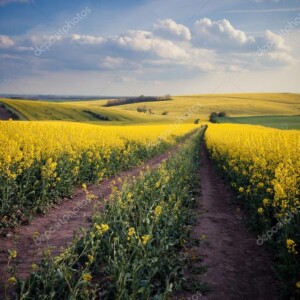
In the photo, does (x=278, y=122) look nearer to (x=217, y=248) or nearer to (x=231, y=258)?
(x=217, y=248)

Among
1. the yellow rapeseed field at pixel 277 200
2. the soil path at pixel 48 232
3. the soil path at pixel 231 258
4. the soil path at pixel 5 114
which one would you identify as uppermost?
the soil path at pixel 5 114

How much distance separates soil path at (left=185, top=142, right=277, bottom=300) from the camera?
5.09m

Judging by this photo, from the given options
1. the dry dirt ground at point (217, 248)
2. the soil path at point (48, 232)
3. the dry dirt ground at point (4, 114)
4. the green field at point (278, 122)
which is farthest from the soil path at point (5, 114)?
the dry dirt ground at point (217, 248)

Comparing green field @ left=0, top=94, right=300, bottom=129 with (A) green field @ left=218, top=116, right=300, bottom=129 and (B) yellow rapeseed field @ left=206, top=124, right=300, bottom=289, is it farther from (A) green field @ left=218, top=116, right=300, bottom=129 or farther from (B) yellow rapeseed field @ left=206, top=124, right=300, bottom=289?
(B) yellow rapeseed field @ left=206, top=124, right=300, bottom=289

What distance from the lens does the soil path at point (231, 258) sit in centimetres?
509

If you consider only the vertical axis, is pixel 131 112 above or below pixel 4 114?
above

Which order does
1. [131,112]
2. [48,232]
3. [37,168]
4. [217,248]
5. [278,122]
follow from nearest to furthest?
[217,248] < [48,232] < [37,168] < [278,122] < [131,112]

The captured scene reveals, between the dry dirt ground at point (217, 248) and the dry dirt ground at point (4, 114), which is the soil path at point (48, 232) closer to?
the dry dirt ground at point (217, 248)

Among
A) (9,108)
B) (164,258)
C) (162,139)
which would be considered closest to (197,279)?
(164,258)

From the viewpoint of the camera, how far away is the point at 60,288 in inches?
171

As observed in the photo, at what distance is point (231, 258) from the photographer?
20.7 feet

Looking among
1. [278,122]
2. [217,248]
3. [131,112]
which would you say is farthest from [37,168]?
[131,112]

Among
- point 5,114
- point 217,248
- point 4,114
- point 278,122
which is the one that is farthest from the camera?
point 278,122

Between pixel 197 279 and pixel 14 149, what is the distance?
6.07 m
